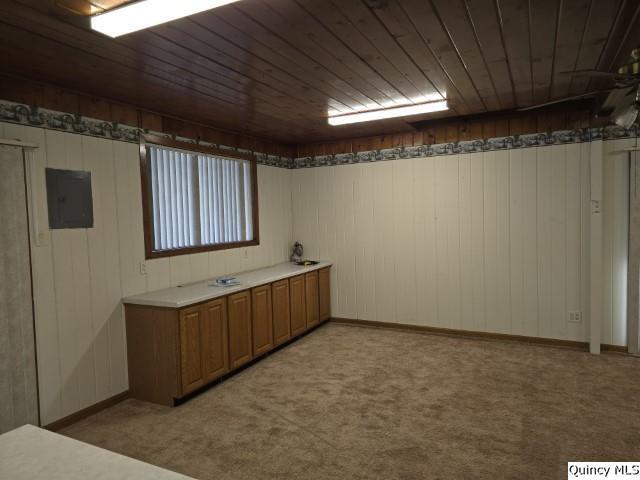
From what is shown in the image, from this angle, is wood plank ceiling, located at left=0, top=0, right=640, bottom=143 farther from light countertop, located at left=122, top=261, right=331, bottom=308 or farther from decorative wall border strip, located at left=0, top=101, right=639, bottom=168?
light countertop, located at left=122, top=261, right=331, bottom=308

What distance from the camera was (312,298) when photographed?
18.3ft

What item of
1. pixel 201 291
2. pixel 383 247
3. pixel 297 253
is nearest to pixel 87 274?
pixel 201 291

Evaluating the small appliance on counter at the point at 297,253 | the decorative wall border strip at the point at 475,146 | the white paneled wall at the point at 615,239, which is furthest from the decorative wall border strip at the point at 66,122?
the white paneled wall at the point at 615,239

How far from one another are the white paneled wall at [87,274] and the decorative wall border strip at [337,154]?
0.07 metres

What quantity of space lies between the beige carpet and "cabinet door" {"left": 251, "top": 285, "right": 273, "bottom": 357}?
19 centimetres

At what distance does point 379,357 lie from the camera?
455 centimetres

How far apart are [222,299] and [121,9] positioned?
8.28 ft

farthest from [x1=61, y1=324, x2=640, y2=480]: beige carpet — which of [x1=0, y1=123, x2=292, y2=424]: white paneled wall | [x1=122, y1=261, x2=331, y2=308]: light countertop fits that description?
[x1=122, y1=261, x2=331, y2=308]: light countertop

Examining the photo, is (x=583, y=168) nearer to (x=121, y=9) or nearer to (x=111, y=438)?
(x=121, y=9)

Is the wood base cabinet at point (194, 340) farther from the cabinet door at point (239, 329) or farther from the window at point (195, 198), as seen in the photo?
the window at point (195, 198)

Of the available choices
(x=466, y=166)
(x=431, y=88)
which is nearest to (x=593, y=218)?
(x=466, y=166)

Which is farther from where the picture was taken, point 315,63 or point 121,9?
point 315,63

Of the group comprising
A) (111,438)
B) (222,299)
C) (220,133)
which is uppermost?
(220,133)

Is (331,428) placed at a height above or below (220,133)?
below
